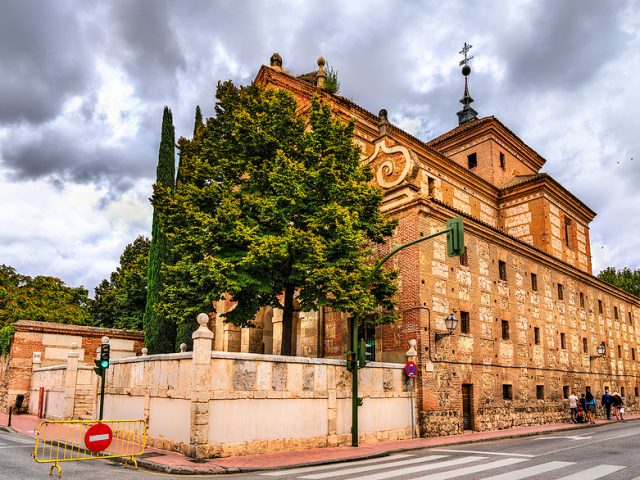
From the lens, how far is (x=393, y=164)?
20.0 m

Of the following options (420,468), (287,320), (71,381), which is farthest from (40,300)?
(420,468)

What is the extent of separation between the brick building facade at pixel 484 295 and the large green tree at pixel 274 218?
8.64ft

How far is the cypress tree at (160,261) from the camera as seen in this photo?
2648 cm

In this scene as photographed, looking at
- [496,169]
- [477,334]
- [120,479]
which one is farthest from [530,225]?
[120,479]

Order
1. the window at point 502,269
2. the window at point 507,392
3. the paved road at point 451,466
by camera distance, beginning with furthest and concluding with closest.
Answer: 1. the window at point 502,269
2. the window at point 507,392
3. the paved road at point 451,466

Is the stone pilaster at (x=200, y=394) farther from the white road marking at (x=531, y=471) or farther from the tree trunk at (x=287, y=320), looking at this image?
the white road marking at (x=531, y=471)

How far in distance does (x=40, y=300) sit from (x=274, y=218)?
96.6 feet

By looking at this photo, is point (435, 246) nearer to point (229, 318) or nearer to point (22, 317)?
point (229, 318)

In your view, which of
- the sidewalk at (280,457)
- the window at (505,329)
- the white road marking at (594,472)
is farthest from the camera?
the window at (505,329)

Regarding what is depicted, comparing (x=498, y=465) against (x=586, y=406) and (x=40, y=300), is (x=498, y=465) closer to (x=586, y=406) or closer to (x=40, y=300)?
(x=586, y=406)

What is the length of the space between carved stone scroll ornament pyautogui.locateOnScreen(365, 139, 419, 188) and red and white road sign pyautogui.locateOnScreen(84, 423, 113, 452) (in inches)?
499

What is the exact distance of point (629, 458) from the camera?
37.9 ft

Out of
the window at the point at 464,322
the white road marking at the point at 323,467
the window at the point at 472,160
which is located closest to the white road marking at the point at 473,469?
the white road marking at the point at 323,467

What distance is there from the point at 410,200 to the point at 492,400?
8.50 m
